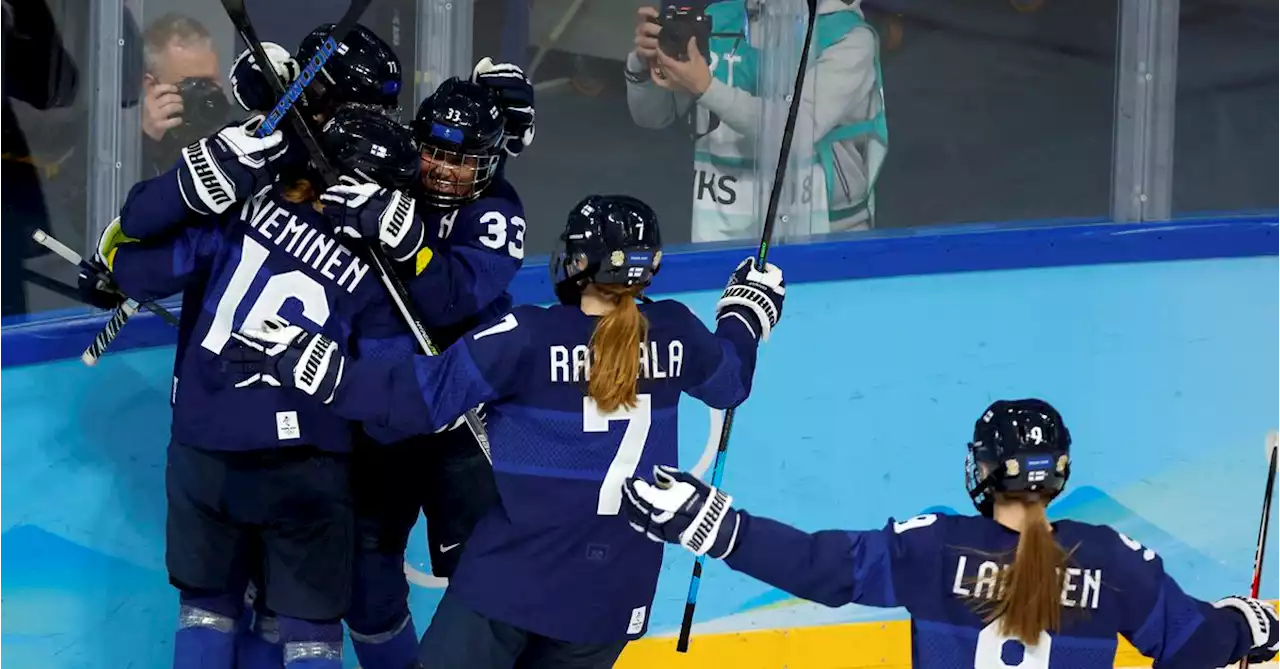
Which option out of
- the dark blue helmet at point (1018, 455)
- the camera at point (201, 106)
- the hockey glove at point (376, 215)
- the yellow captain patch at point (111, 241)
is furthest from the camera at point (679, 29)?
the dark blue helmet at point (1018, 455)

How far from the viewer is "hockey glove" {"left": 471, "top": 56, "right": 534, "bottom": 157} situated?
12.9 feet

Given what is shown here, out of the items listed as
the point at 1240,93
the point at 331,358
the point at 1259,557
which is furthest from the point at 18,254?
the point at 1240,93

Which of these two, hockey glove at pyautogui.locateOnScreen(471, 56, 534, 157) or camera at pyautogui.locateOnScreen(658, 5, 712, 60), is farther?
camera at pyautogui.locateOnScreen(658, 5, 712, 60)

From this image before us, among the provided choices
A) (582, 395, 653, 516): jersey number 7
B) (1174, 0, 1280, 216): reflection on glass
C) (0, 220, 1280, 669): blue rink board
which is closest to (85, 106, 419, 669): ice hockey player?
(0, 220, 1280, 669): blue rink board

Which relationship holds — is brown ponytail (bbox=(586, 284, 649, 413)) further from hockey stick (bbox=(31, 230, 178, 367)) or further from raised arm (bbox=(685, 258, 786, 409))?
hockey stick (bbox=(31, 230, 178, 367))

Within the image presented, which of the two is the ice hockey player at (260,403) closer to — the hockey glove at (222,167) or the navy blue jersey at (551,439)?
the hockey glove at (222,167)

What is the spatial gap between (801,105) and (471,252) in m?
1.22

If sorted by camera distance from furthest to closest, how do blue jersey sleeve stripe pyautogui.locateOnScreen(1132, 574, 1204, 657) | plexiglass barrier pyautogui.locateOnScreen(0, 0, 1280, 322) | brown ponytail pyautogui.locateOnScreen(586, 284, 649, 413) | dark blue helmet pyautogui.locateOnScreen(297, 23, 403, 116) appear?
plexiglass barrier pyautogui.locateOnScreen(0, 0, 1280, 322)
dark blue helmet pyautogui.locateOnScreen(297, 23, 403, 116)
brown ponytail pyautogui.locateOnScreen(586, 284, 649, 413)
blue jersey sleeve stripe pyautogui.locateOnScreen(1132, 574, 1204, 657)

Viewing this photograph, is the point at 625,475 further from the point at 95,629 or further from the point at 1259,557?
the point at 95,629

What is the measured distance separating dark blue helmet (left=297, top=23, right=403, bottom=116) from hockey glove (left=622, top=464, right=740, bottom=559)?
46.1 inches

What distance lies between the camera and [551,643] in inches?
132

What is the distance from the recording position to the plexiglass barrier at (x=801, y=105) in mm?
4117

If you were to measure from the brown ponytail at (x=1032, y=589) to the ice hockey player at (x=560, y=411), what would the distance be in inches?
28.0

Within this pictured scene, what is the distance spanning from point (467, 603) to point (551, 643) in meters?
0.17
